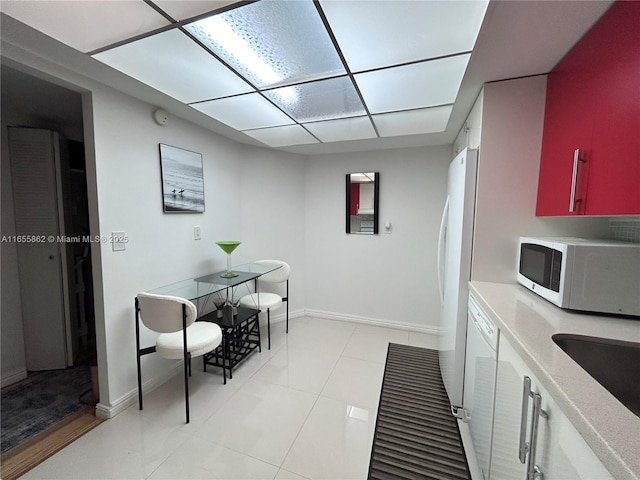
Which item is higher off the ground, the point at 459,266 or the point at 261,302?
the point at 459,266

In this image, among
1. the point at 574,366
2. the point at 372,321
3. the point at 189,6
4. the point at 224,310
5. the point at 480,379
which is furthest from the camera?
the point at 372,321

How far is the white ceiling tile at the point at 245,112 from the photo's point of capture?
1.89 metres

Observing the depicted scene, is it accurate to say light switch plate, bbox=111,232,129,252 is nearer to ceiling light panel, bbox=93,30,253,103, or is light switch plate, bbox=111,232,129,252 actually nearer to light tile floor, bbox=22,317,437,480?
ceiling light panel, bbox=93,30,253,103

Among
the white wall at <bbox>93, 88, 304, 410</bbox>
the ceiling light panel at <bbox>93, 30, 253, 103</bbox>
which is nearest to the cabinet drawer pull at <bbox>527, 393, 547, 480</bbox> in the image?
the ceiling light panel at <bbox>93, 30, 253, 103</bbox>

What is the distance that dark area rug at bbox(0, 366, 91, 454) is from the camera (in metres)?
1.63

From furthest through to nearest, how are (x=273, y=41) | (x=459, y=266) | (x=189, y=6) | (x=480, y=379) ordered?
(x=459, y=266)
(x=480, y=379)
(x=273, y=41)
(x=189, y=6)

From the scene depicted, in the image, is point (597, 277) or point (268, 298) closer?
point (597, 277)

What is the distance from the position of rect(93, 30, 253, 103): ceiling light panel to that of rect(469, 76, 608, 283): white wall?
162 centimetres

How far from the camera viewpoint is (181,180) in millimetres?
2295

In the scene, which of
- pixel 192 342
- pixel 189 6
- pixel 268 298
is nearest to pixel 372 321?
pixel 268 298

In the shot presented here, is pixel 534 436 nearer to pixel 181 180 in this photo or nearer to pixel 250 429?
pixel 250 429

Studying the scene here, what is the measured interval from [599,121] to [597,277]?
669mm

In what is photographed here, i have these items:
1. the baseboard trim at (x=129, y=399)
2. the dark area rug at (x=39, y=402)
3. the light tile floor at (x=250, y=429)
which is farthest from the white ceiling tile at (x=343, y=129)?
the dark area rug at (x=39, y=402)

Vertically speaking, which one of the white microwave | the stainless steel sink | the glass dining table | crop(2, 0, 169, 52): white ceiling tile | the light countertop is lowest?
the glass dining table
